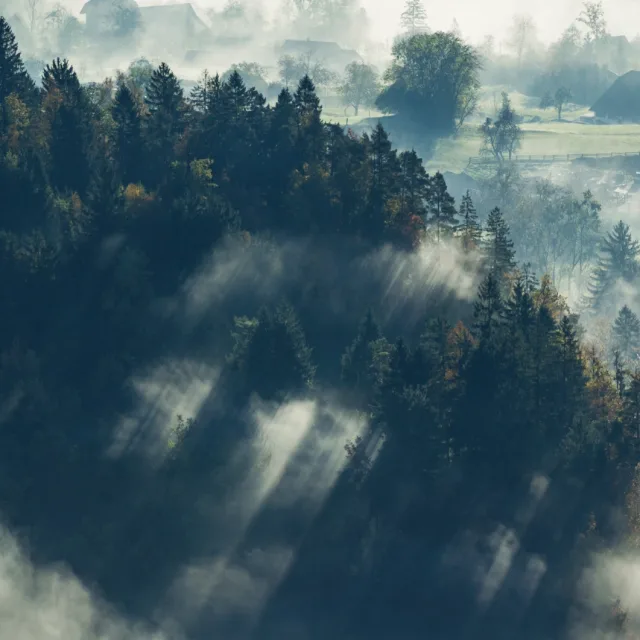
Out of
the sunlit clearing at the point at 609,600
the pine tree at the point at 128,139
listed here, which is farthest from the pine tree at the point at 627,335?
the pine tree at the point at 128,139

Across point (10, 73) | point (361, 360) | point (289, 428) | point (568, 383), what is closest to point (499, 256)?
point (568, 383)

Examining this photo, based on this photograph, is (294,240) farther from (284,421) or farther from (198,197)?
(284,421)

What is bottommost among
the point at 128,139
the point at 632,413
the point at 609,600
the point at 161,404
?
the point at 161,404

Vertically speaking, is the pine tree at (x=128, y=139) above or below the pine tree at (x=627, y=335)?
below

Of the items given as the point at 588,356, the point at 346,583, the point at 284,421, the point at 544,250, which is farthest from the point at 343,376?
the point at 544,250

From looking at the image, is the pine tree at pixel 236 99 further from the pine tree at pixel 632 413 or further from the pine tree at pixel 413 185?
the pine tree at pixel 632 413

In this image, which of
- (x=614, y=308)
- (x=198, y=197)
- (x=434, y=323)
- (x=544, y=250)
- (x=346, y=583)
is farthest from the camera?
(x=544, y=250)

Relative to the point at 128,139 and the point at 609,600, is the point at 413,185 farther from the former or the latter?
the point at 609,600
